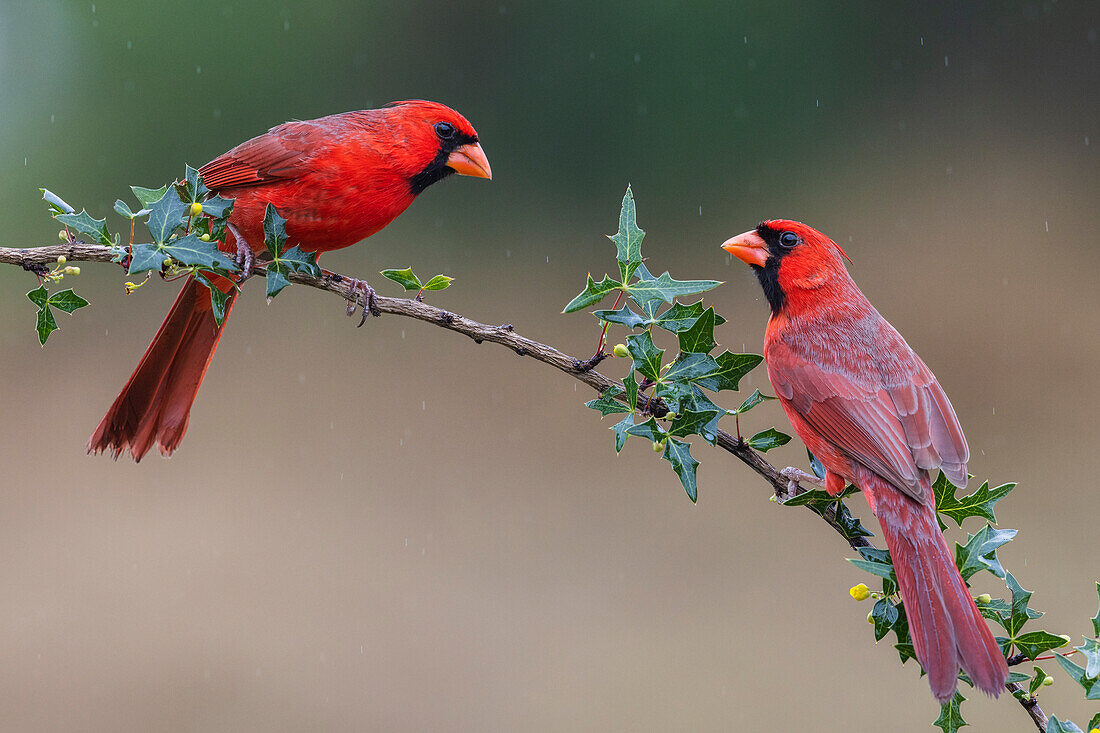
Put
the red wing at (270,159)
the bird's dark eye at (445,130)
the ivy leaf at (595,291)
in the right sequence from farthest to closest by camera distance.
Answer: the bird's dark eye at (445,130)
the red wing at (270,159)
the ivy leaf at (595,291)

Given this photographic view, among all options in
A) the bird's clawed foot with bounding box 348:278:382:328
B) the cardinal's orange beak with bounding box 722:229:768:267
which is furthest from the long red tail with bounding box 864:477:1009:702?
the bird's clawed foot with bounding box 348:278:382:328

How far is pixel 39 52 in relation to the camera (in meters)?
7.43

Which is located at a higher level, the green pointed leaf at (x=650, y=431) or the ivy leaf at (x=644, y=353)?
the ivy leaf at (x=644, y=353)

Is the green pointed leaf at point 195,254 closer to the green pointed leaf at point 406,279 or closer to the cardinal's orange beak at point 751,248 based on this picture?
the green pointed leaf at point 406,279

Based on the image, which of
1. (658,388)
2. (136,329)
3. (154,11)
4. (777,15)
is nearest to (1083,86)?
(777,15)

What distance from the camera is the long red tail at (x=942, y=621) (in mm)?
1562

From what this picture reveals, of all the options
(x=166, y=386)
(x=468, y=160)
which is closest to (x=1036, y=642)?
(x=468, y=160)

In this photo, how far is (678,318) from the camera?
1.66 meters

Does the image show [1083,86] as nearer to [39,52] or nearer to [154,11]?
[154,11]

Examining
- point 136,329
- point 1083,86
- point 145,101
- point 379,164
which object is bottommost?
point 379,164

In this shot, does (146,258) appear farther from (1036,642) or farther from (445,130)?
(1036,642)

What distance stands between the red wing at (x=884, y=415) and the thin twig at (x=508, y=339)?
32cm

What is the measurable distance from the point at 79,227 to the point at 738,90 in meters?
6.85

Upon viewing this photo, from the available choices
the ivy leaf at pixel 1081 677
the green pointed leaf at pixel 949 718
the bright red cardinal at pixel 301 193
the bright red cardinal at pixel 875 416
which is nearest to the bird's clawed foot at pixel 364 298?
the bright red cardinal at pixel 301 193
